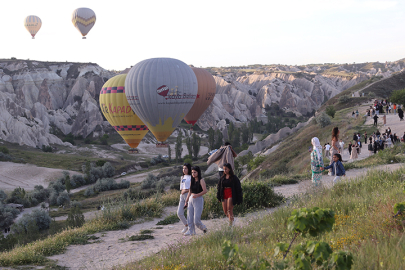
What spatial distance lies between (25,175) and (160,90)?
26753 mm

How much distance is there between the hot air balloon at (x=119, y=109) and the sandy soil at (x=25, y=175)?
48.4 feet

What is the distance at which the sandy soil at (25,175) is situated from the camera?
147 ft

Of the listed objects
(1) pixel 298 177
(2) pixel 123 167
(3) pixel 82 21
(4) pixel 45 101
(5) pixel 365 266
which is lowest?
(2) pixel 123 167

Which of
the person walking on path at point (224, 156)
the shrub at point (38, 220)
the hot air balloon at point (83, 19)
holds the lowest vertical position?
the shrub at point (38, 220)

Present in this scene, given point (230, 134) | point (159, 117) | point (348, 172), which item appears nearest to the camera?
point (348, 172)

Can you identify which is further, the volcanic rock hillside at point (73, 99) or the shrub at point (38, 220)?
the volcanic rock hillside at point (73, 99)

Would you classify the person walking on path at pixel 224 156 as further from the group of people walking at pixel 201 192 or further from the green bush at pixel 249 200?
the group of people walking at pixel 201 192

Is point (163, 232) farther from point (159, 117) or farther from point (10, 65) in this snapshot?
point (10, 65)

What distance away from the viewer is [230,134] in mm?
80500

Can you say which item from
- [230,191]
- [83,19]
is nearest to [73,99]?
[83,19]

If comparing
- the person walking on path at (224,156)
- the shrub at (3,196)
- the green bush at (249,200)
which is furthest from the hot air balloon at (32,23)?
the person walking on path at (224,156)

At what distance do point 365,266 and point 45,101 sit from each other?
10842cm

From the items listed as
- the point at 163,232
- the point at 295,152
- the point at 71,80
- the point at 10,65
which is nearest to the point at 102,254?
the point at 163,232

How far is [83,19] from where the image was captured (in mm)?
65750
